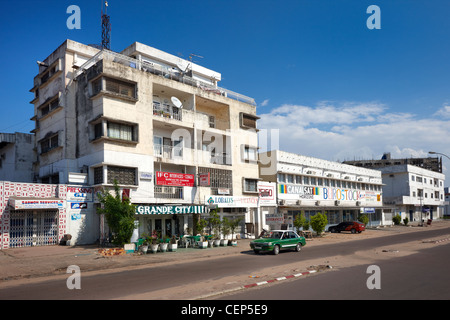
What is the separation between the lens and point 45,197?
76.2 feet

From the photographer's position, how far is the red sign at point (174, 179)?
90.4ft

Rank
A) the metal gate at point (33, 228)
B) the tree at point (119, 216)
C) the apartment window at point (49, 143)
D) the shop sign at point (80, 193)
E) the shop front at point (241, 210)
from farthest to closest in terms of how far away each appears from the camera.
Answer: the shop front at point (241, 210) → the apartment window at point (49, 143) → the shop sign at point (80, 193) → the tree at point (119, 216) → the metal gate at point (33, 228)

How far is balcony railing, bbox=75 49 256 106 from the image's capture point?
88.0ft

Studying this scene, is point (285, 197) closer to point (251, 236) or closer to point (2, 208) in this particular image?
point (251, 236)

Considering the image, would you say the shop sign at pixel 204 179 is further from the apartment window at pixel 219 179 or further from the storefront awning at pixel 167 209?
the storefront awning at pixel 167 209

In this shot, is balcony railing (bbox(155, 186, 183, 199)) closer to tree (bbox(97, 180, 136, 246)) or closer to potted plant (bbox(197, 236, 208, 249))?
potted plant (bbox(197, 236, 208, 249))

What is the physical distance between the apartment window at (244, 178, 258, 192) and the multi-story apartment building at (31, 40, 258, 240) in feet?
0.33

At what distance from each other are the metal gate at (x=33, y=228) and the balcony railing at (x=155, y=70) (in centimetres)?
1136

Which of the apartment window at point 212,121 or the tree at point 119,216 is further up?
the apartment window at point 212,121

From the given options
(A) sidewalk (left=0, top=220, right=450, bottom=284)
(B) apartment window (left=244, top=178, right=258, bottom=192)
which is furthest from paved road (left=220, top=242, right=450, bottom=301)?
(B) apartment window (left=244, top=178, right=258, bottom=192)

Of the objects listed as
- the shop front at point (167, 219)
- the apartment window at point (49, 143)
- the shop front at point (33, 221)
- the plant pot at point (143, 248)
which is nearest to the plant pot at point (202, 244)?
the shop front at point (167, 219)

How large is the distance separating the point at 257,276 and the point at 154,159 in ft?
53.9

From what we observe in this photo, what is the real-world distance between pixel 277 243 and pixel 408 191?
2189 inches
